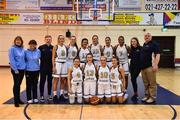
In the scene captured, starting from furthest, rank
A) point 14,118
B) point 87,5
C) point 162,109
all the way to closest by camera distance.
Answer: point 87,5
point 162,109
point 14,118

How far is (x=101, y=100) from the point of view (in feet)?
25.3

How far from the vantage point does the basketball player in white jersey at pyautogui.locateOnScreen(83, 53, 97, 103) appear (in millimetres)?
7594

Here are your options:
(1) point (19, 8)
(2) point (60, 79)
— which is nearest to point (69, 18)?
(1) point (19, 8)

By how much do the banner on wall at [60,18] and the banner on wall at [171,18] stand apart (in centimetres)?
475

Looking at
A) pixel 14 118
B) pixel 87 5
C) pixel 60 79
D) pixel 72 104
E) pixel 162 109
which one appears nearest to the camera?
pixel 14 118

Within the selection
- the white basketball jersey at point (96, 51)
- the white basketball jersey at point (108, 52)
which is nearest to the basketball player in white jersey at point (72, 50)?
the white basketball jersey at point (96, 51)

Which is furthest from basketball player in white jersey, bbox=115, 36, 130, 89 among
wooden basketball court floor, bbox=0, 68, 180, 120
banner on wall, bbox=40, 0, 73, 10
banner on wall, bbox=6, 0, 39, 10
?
banner on wall, bbox=6, 0, 39, 10

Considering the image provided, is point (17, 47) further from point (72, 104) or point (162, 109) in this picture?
point (162, 109)

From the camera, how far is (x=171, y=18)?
17625 mm

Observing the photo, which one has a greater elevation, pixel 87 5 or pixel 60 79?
pixel 87 5

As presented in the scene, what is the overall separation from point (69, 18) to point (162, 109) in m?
11.3

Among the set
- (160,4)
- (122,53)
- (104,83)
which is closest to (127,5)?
(160,4)

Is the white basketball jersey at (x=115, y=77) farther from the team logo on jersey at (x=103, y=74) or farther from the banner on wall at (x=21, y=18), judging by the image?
the banner on wall at (x=21, y=18)

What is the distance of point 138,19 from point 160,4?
143cm
